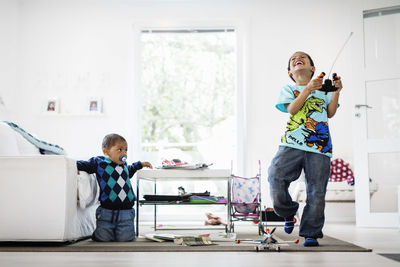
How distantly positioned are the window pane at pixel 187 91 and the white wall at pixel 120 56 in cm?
24

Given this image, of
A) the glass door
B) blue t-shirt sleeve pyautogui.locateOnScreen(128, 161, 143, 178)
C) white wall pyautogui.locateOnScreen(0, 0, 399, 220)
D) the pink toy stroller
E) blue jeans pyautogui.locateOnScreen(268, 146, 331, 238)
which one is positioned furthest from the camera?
white wall pyautogui.locateOnScreen(0, 0, 399, 220)

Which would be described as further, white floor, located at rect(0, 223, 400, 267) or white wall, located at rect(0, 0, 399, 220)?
white wall, located at rect(0, 0, 399, 220)

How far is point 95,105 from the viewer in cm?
550

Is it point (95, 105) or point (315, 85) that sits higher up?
point (95, 105)

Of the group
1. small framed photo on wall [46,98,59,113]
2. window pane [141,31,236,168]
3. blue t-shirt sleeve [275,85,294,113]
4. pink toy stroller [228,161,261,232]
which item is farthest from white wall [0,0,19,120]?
blue t-shirt sleeve [275,85,294,113]

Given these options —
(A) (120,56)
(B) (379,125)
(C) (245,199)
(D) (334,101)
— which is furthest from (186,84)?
(D) (334,101)

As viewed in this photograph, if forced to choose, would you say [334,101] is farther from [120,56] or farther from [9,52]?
[9,52]

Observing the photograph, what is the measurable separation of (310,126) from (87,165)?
4.36ft

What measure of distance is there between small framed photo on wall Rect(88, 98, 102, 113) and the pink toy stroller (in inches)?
95.4

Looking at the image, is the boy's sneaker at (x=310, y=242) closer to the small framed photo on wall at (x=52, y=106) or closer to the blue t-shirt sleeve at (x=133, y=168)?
the blue t-shirt sleeve at (x=133, y=168)

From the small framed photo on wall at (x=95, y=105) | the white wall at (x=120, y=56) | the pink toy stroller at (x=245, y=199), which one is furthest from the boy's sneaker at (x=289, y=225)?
the small framed photo on wall at (x=95, y=105)

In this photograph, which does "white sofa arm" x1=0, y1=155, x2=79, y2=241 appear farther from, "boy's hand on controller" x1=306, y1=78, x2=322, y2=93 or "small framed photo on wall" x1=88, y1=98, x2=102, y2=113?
"small framed photo on wall" x1=88, y1=98, x2=102, y2=113

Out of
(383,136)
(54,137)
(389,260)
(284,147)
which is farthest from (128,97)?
(389,260)

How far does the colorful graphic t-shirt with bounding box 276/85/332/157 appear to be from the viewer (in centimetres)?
246
